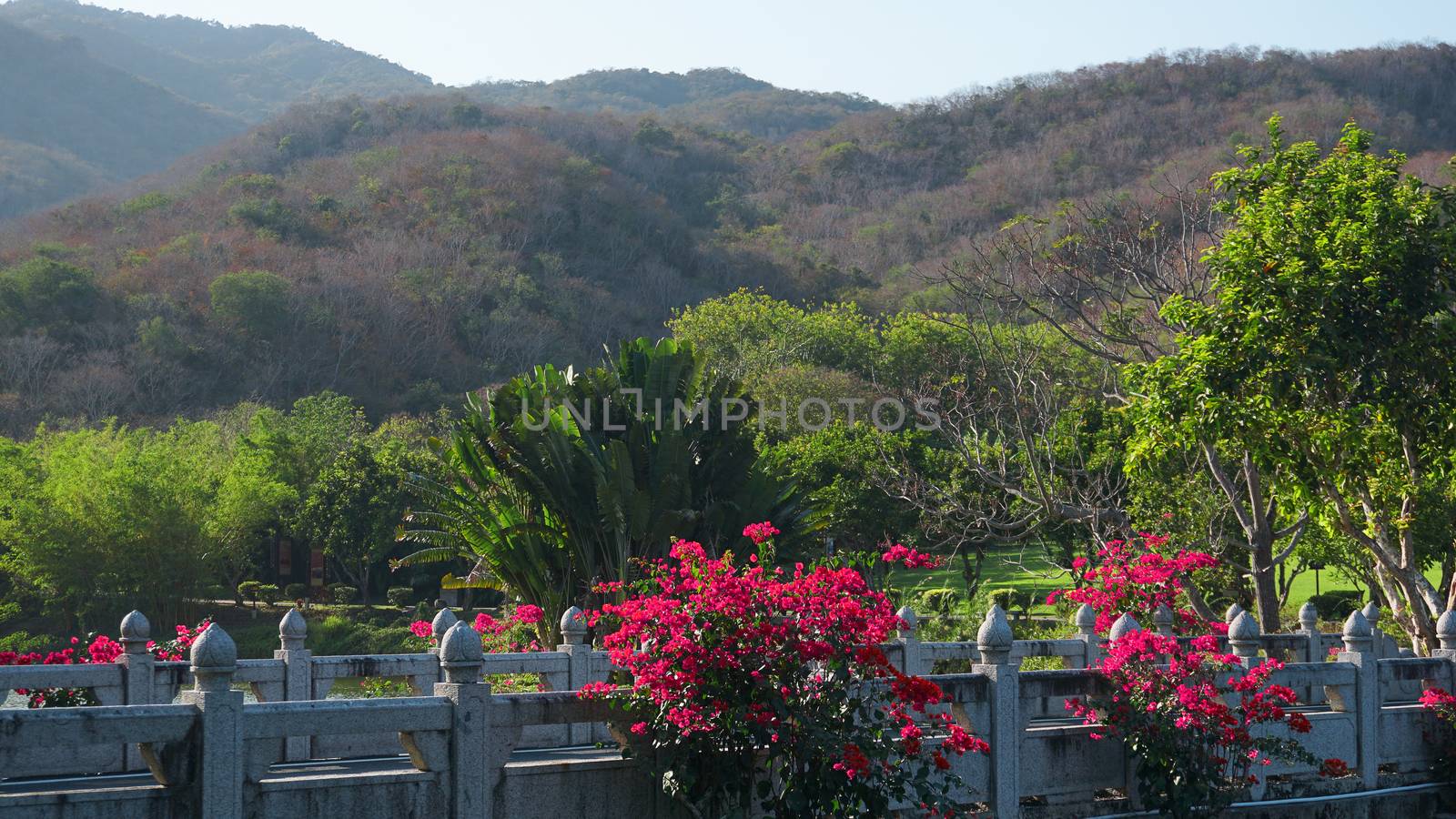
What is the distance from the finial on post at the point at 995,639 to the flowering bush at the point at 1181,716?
1.04 metres

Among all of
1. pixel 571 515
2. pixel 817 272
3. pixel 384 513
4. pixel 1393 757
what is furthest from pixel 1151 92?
pixel 1393 757

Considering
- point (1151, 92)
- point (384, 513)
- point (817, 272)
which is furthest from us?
point (1151, 92)

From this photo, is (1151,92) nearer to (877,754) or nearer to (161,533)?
(161,533)

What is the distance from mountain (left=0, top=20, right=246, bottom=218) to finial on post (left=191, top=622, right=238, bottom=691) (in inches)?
4939

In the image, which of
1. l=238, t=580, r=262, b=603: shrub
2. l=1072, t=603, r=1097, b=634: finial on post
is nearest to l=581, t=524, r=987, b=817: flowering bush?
l=1072, t=603, r=1097, b=634: finial on post

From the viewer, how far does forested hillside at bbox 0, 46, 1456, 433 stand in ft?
222

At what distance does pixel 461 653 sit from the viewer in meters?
8.54

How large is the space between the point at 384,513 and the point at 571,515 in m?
23.5

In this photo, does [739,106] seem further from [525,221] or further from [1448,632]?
[1448,632]

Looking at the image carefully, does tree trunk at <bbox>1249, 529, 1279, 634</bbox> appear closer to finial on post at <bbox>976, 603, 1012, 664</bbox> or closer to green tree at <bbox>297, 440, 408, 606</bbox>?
finial on post at <bbox>976, 603, 1012, 664</bbox>

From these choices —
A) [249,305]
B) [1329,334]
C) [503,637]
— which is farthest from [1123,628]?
[249,305]

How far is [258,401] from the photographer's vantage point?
6362cm

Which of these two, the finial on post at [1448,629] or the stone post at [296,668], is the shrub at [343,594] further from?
the finial on post at [1448,629]

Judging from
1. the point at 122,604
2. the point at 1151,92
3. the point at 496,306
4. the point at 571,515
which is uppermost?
the point at 1151,92
